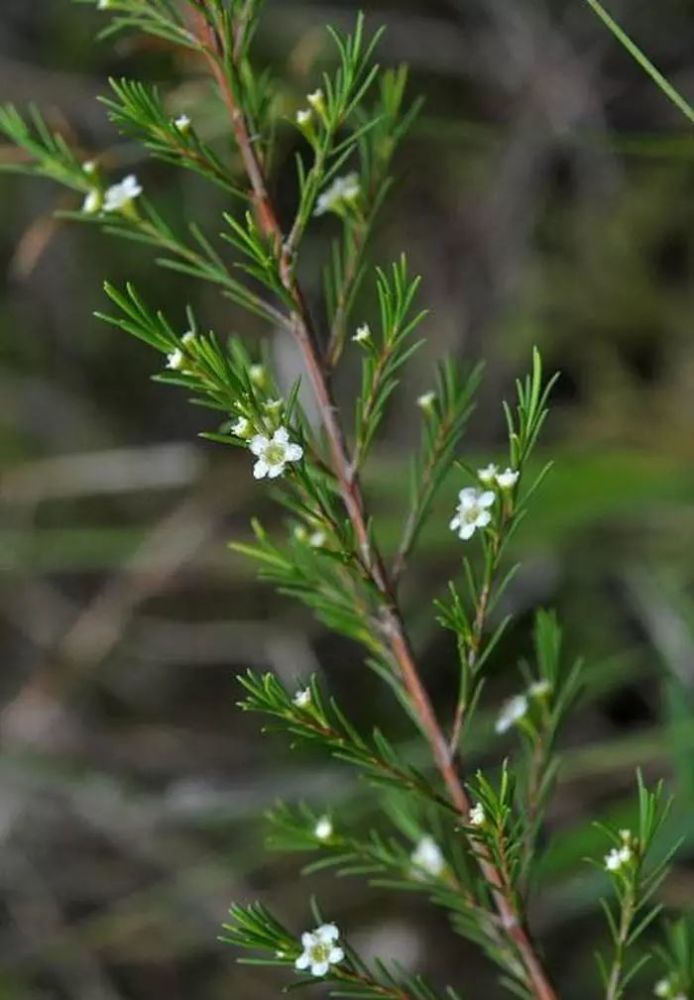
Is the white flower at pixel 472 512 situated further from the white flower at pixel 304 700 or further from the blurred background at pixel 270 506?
the blurred background at pixel 270 506

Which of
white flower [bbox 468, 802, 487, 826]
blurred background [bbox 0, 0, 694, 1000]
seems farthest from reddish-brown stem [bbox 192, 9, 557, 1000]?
blurred background [bbox 0, 0, 694, 1000]

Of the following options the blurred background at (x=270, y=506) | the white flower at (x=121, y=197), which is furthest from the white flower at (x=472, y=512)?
the blurred background at (x=270, y=506)

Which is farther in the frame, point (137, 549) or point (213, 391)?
point (137, 549)

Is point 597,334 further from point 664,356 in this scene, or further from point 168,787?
point 168,787

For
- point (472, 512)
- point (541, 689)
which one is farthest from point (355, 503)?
point (541, 689)

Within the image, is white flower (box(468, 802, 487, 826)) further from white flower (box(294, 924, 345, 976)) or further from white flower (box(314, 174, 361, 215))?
white flower (box(314, 174, 361, 215))

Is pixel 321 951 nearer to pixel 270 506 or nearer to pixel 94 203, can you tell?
pixel 94 203

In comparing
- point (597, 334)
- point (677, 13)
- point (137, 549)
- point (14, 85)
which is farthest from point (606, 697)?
point (14, 85)
